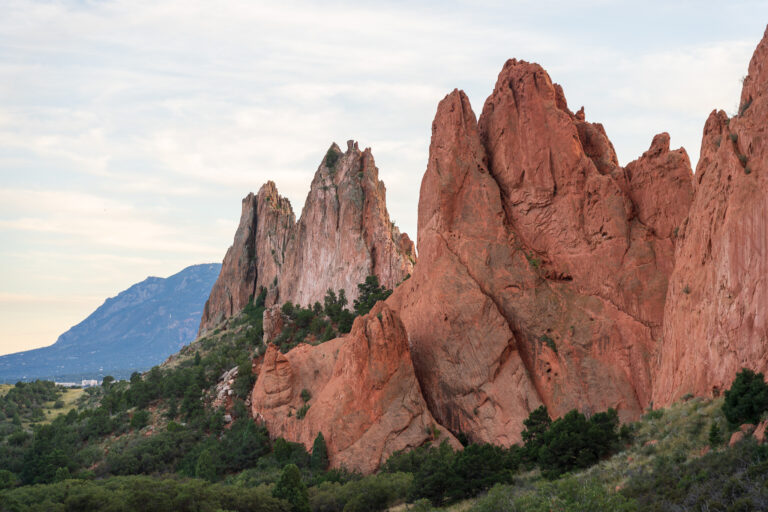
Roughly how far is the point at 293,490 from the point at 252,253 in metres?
79.7

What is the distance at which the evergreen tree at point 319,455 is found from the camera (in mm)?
52219

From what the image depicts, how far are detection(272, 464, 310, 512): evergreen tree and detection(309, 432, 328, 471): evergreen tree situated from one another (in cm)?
486

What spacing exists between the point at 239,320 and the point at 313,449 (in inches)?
2397

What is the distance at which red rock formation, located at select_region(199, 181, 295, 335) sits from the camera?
118 metres

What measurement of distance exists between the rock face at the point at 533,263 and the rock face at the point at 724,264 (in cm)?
1000

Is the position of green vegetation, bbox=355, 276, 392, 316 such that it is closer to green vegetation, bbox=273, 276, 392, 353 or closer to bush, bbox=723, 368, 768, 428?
green vegetation, bbox=273, 276, 392, 353

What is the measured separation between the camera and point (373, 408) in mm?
52625

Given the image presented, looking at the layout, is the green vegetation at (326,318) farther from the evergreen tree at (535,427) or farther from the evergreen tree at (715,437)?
the evergreen tree at (715,437)

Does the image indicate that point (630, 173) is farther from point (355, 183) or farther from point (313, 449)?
point (355, 183)

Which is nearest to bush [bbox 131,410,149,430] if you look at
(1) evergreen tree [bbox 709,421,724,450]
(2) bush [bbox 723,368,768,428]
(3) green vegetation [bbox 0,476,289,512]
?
(3) green vegetation [bbox 0,476,289,512]

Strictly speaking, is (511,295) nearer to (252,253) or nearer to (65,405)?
(252,253)

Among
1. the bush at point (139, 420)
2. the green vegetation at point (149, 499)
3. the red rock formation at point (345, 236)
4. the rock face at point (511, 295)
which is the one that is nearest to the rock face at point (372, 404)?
the rock face at point (511, 295)

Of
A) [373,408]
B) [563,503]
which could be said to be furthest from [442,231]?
[563,503]

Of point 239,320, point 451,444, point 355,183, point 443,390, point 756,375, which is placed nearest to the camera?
point 756,375
